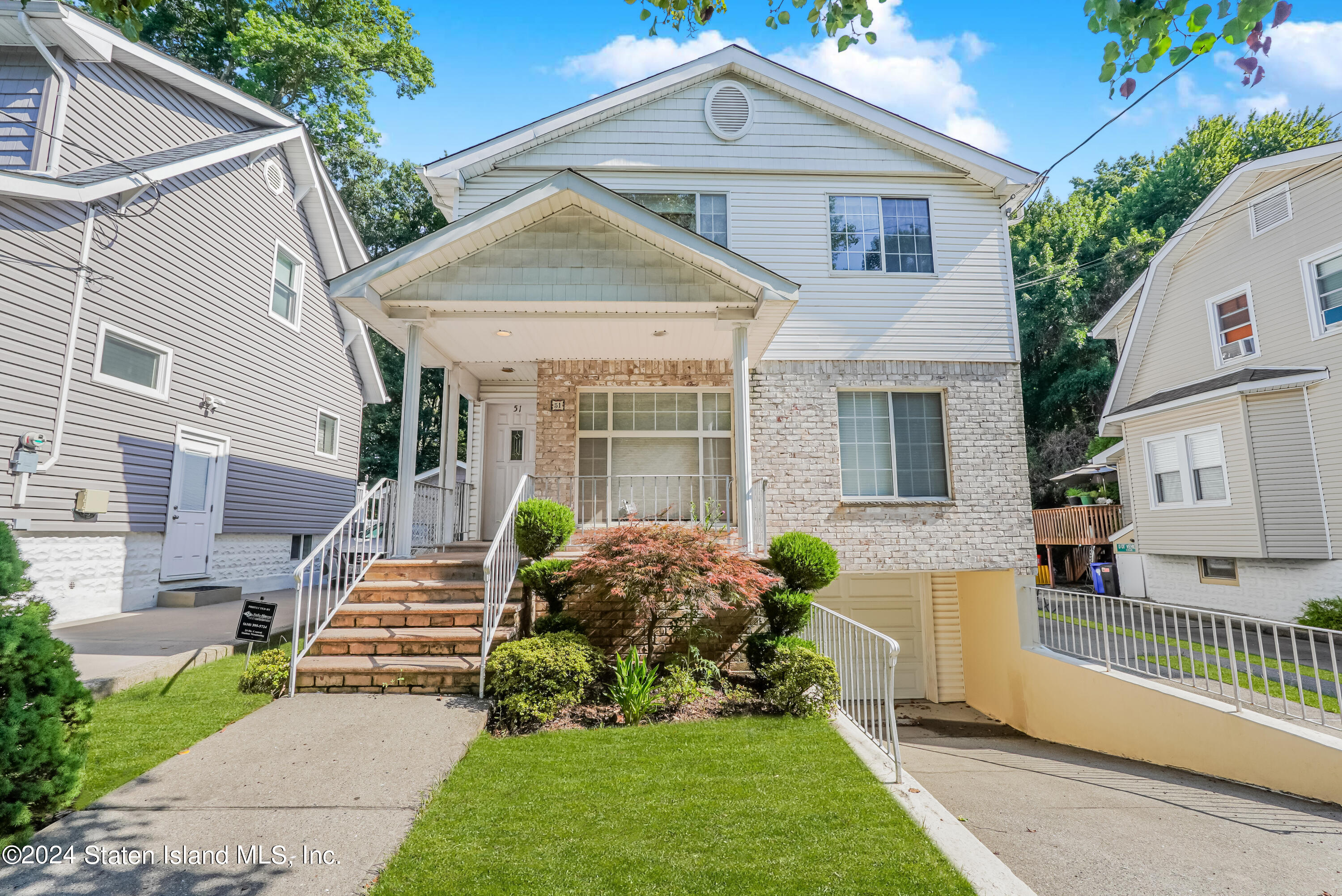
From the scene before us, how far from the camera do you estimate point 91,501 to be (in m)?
8.51

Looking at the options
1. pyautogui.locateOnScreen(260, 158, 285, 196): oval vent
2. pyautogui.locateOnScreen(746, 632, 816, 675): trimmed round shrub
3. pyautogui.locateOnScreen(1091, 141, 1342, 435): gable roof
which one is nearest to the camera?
pyautogui.locateOnScreen(746, 632, 816, 675): trimmed round shrub

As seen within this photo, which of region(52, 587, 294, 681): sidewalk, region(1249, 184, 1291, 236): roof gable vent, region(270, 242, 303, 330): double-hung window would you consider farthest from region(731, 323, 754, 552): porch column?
region(1249, 184, 1291, 236): roof gable vent

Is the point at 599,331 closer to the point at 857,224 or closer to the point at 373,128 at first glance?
the point at 857,224

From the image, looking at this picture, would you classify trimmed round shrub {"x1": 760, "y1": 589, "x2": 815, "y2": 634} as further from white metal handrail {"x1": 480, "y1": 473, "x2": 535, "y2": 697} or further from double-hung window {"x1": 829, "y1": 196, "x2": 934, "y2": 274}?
double-hung window {"x1": 829, "y1": 196, "x2": 934, "y2": 274}

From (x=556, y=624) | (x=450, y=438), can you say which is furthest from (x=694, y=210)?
(x=556, y=624)

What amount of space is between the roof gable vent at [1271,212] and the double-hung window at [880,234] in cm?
757

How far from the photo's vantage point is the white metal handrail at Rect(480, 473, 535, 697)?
575 cm

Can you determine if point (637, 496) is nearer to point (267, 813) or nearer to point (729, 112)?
point (729, 112)

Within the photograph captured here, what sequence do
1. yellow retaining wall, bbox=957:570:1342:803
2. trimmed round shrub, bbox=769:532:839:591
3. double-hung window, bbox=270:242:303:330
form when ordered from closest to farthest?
yellow retaining wall, bbox=957:570:1342:803 < trimmed round shrub, bbox=769:532:839:591 < double-hung window, bbox=270:242:303:330

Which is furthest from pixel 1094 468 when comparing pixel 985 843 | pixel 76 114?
pixel 76 114

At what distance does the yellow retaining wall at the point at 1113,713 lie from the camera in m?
5.50

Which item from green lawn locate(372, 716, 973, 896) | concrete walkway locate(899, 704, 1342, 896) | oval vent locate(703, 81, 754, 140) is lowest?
concrete walkway locate(899, 704, 1342, 896)

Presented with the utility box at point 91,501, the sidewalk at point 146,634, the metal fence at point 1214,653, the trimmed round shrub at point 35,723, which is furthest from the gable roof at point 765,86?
the trimmed round shrub at point 35,723

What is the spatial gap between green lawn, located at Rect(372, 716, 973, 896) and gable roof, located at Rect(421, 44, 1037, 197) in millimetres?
8802
